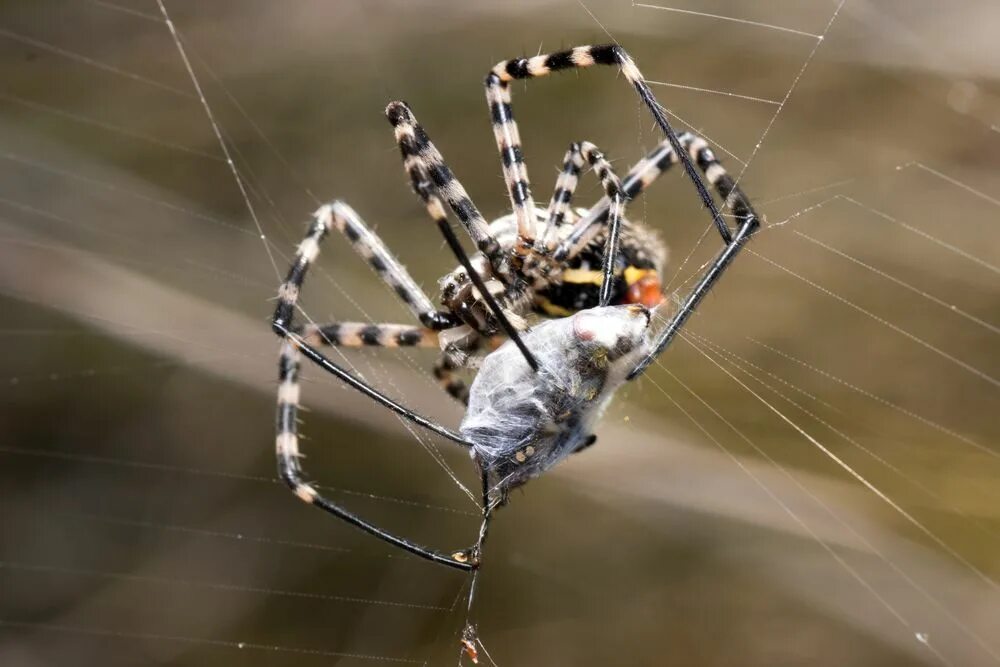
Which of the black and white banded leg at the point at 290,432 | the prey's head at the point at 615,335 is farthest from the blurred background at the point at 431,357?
the prey's head at the point at 615,335

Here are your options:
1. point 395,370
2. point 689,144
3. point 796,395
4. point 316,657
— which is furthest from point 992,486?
point 316,657

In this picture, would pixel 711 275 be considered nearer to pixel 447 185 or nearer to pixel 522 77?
pixel 447 185

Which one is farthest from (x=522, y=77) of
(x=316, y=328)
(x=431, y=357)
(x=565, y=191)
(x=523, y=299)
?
(x=431, y=357)

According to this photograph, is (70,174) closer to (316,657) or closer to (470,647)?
(316,657)

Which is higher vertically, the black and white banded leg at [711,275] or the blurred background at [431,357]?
the black and white banded leg at [711,275]

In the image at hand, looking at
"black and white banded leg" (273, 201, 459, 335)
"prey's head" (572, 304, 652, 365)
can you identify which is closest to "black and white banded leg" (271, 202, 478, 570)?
"black and white banded leg" (273, 201, 459, 335)

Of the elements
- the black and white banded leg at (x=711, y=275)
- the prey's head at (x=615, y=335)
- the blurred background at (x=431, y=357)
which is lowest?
the blurred background at (x=431, y=357)

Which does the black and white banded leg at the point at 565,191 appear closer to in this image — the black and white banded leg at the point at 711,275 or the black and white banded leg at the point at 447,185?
the black and white banded leg at the point at 447,185
